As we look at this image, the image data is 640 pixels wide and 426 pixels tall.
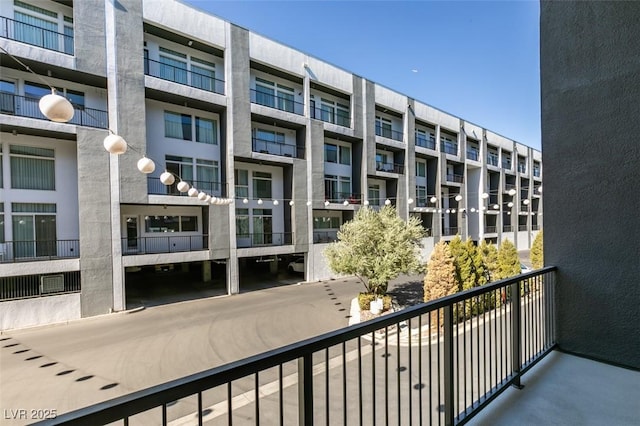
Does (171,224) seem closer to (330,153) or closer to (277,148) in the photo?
(277,148)

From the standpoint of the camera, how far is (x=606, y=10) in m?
3.21

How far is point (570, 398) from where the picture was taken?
2510 millimetres

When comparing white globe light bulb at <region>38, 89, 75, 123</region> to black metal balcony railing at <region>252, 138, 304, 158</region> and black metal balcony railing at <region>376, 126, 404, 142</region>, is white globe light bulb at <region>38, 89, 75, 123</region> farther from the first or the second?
black metal balcony railing at <region>376, 126, 404, 142</region>

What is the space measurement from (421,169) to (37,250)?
2318 cm

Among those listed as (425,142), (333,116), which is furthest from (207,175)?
(425,142)

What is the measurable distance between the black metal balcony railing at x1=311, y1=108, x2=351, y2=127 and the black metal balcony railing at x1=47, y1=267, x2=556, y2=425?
14146mm

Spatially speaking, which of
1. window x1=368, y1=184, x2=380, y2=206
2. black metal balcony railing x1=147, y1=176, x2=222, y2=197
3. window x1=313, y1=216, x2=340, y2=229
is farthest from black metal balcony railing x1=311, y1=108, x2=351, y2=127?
black metal balcony railing x1=147, y1=176, x2=222, y2=197

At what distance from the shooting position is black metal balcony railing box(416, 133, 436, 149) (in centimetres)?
2327

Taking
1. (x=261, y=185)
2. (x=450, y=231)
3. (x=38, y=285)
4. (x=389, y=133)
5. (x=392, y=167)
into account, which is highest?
(x=389, y=133)

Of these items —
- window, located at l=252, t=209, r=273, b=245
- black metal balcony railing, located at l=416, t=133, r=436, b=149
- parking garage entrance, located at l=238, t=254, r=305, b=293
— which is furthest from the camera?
black metal balcony railing, located at l=416, t=133, r=436, b=149

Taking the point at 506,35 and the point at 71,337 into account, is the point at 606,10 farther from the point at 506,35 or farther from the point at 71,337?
the point at 71,337

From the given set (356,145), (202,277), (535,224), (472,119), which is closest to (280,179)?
(356,145)

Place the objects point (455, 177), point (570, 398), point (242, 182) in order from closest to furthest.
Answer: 1. point (570, 398)
2. point (242, 182)
3. point (455, 177)

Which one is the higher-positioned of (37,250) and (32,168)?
(32,168)
